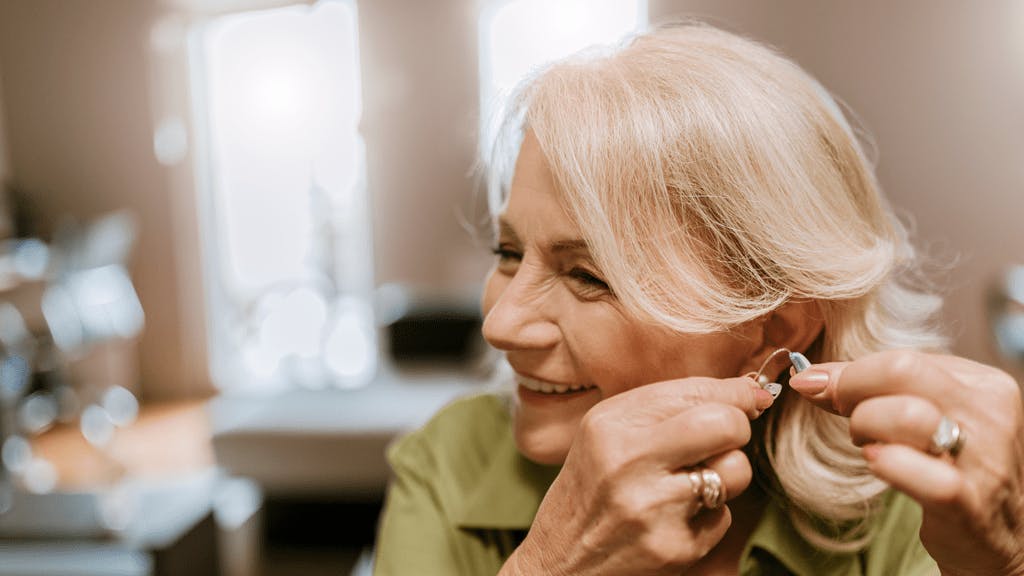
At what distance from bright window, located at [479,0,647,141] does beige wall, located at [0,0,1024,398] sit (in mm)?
55

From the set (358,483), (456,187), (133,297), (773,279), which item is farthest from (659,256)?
(133,297)

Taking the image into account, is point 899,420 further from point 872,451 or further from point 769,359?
point 769,359

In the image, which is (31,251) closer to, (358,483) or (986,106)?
(358,483)

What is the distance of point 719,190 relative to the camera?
571mm

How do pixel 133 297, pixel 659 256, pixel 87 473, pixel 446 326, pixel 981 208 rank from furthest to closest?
pixel 133 297, pixel 87 473, pixel 446 326, pixel 981 208, pixel 659 256

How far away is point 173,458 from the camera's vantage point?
2695 mm

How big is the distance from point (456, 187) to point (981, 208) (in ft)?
3.31

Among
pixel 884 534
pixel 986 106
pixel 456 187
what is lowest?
pixel 884 534

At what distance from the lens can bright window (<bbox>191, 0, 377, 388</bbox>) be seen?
48.1 inches

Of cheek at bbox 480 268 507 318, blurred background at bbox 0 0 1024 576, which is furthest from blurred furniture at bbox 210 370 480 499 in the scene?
cheek at bbox 480 268 507 318

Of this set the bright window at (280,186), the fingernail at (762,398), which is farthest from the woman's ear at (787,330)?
Answer: the bright window at (280,186)

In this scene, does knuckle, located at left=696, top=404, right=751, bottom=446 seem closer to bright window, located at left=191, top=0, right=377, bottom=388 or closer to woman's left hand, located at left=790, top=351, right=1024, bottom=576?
woman's left hand, located at left=790, top=351, right=1024, bottom=576

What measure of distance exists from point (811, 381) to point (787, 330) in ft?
0.70

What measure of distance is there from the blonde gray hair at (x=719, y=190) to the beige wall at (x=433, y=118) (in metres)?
0.15
